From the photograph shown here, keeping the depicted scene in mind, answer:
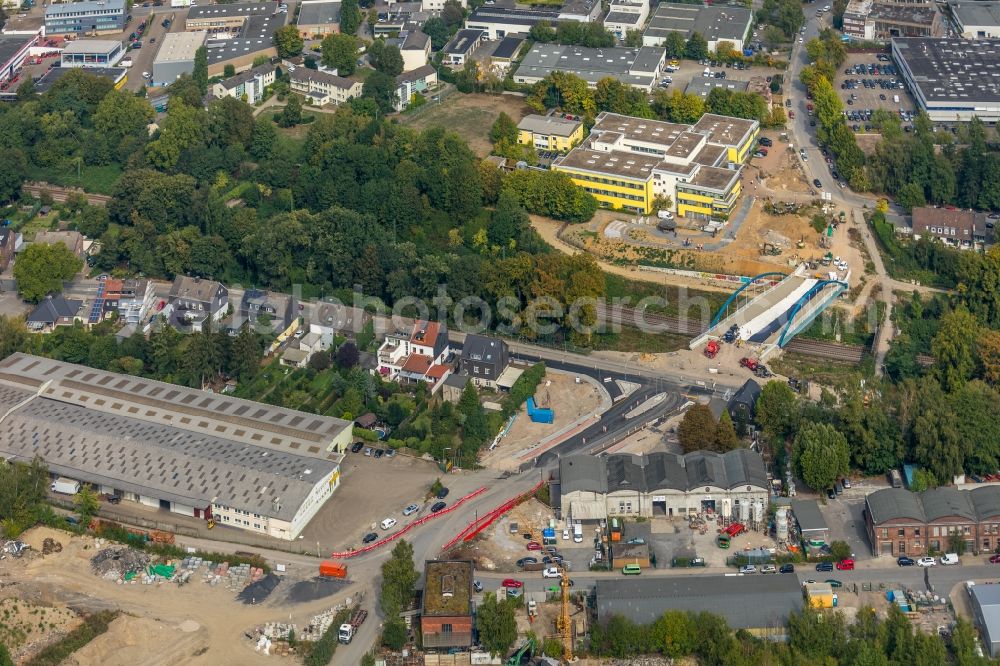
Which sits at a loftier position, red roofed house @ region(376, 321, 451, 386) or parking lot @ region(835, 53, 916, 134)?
red roofed house @ region(376, 321, 451, 386)

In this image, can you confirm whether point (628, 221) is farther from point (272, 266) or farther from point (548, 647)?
point (548, 647)

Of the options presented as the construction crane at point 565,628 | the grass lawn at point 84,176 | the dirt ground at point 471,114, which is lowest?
the dirt ground at point 471,114

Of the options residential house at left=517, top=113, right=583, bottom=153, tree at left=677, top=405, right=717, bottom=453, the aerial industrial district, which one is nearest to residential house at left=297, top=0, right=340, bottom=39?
the aerial industrial district

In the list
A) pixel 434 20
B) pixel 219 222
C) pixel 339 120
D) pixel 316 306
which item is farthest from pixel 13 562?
pixel 434 20

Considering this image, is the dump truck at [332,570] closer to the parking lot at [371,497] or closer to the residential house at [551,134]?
the parking lot at [371,497]

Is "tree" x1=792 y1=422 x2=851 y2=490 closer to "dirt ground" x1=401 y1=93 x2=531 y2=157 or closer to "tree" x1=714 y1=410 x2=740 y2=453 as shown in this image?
"tree" x1=714 y1=410 x2=740 y2=453

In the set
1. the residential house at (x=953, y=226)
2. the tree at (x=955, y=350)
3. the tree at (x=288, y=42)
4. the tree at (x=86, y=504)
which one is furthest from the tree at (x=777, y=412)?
the tree at (x=288, y=42)
